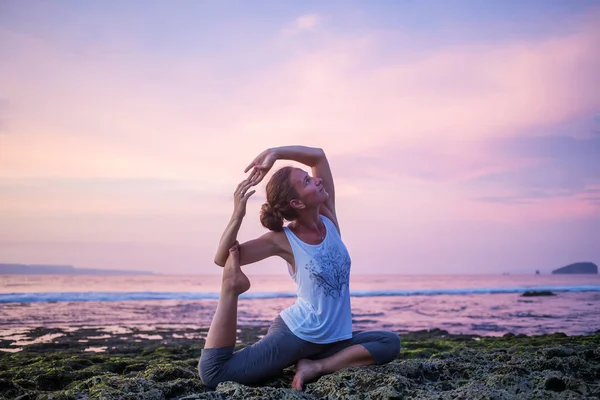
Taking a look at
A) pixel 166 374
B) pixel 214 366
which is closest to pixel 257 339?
pixel 166 374

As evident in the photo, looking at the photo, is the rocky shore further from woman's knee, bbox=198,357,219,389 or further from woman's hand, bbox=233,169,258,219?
woman's hand, bbox=233,169,258,219

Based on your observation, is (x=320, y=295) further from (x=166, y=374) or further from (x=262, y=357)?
(x=166, y=374)

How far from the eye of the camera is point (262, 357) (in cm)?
380

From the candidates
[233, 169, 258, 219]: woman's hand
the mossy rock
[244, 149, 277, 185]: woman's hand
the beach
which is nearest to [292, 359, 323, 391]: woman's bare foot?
the beach

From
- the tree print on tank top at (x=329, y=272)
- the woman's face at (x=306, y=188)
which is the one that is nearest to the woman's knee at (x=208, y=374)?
the tree print on tank top at (x=329, y=272)

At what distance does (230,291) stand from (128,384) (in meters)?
0.95

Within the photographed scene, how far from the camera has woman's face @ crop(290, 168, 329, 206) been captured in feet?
13.3

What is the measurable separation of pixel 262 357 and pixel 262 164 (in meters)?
1.57

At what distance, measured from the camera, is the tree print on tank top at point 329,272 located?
3887 millimetres

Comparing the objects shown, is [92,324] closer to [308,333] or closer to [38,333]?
[38,333]

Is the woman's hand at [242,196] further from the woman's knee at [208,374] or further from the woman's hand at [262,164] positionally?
the woman's knee at [208,374]

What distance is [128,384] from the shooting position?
3.52 meters

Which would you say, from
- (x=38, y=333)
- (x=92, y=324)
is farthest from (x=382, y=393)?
(x=92, y=324)

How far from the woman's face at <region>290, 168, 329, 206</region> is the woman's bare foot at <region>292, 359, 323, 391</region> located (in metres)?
1.24
